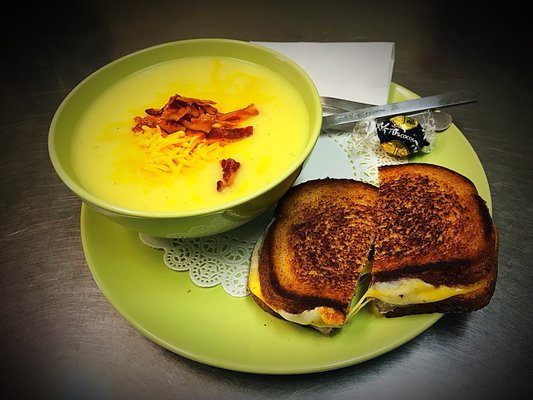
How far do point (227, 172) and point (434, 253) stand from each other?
555mm

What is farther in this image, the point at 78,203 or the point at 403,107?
the point at 78,203

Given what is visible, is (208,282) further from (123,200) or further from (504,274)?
(504,274)

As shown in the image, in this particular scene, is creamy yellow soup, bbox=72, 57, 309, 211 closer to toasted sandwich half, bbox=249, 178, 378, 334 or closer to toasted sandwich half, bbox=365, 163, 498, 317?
toasted sandwich half, bbox=249, 178, 378, 334

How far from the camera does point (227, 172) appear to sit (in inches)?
48.9

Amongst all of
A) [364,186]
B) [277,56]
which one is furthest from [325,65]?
[364,186]

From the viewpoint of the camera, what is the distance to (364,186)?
4.66 ft

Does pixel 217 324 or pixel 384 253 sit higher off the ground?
pixel 384 253

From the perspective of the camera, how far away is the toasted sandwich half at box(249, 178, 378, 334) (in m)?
1.16

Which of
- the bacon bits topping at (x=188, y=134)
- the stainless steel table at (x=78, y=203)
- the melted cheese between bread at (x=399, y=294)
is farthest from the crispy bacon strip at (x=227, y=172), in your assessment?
the stainless steel table at (x=78, y=203)

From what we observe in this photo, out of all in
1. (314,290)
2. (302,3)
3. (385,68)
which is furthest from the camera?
(302,3)

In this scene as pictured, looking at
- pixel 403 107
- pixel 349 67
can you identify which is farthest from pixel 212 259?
pixel 349 67

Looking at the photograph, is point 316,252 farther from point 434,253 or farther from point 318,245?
point 434,253

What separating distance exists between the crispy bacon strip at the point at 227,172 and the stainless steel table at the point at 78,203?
48cm

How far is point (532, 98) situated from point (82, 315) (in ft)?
6.40
